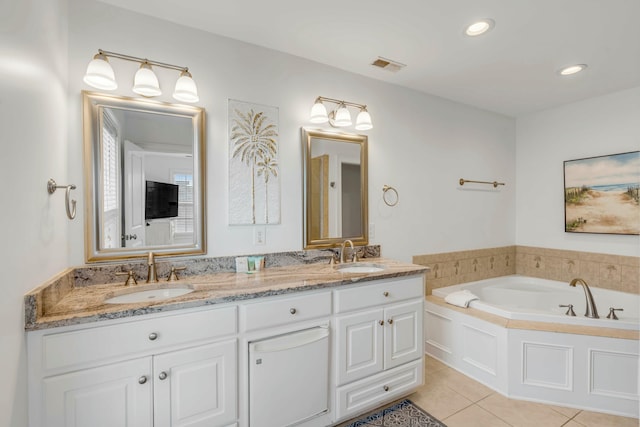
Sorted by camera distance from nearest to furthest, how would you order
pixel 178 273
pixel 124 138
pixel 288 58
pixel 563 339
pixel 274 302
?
pixel 274 302
pixel 124 138
pixel 178 273
pixel 563 339
pixel 288 58

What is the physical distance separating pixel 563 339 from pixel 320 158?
2.17 metres

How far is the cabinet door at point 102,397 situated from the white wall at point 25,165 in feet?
0.30

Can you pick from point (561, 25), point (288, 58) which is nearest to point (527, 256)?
point (561, 25)

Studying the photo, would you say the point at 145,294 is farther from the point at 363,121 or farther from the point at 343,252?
the point at 363,121

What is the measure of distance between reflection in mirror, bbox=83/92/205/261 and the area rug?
1539mm

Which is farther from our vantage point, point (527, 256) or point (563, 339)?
point (527, 256)

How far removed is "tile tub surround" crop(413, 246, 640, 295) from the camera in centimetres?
282

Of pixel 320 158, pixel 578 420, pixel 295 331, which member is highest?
pixel 320 158

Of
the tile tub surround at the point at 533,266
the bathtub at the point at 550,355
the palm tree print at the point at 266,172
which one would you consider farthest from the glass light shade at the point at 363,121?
the bathtub at the point at 550,355

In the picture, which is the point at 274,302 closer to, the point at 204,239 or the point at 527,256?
the point at 204,239

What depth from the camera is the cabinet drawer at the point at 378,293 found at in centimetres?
179

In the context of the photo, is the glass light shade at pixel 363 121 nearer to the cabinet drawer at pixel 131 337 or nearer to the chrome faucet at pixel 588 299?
the cabinet drawer at pixel 131 337

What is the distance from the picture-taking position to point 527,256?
11.6 ft

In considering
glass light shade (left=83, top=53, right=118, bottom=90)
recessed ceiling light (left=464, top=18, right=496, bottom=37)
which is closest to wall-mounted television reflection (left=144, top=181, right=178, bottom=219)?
glass light shade (left=83, top=53, right=118, bottom=90)
